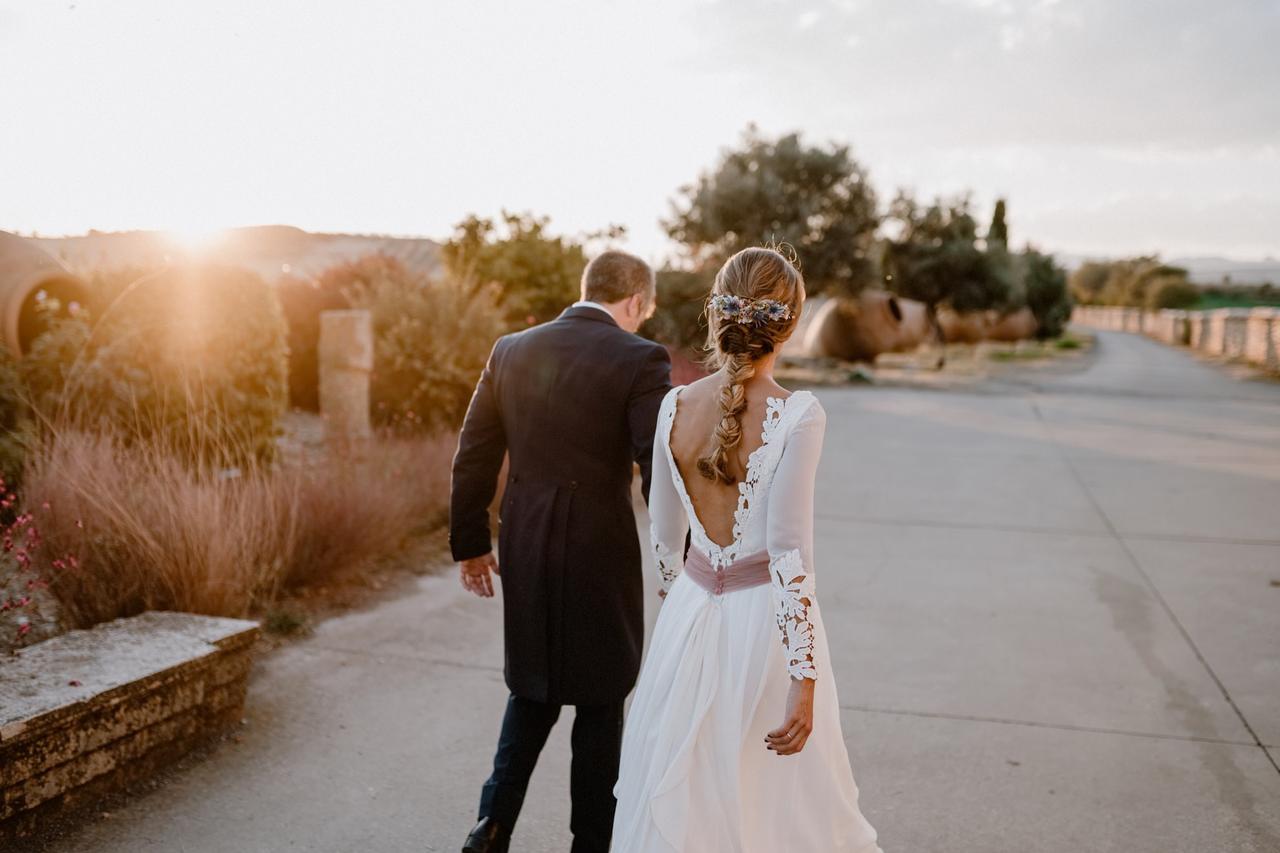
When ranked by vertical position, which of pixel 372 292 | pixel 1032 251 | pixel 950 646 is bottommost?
pixel 950 646

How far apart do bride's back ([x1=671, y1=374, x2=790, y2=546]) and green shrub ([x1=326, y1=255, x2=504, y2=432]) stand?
24.5 feet

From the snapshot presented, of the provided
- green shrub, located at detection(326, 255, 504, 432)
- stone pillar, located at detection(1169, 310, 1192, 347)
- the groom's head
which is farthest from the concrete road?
stone pillar, located at detection(1169, 310, 1192, 347)

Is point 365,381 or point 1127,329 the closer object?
point 365,381

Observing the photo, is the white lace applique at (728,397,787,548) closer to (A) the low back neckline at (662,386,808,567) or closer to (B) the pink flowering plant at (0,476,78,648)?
(A) the low back neckline at (662,386,808,567)

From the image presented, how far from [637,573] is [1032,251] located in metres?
41.5

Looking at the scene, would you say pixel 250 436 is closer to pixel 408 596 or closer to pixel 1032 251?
pixel 408 596

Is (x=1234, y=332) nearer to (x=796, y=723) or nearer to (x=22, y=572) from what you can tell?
(x=796, y=723)

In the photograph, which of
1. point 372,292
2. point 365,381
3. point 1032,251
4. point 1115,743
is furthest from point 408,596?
point 1032,251

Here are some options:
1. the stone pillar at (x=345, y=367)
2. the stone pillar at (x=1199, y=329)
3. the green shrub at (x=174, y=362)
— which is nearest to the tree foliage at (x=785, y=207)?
the stone pillar at (x=345, y=367)

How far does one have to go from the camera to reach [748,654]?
2.25 meters

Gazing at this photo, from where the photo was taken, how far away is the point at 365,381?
948cm

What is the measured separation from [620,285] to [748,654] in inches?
50.0

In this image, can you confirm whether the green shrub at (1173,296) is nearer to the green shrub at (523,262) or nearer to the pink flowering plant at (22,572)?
the green shrub at (523,262)

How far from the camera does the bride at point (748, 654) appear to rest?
7.07 ft
